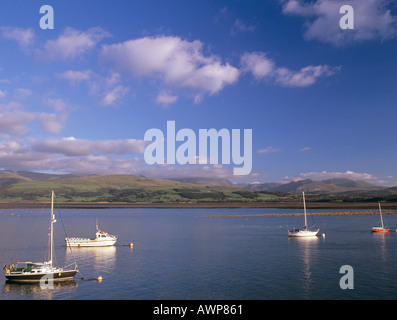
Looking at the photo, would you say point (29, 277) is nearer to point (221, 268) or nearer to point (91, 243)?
point (221, 268)

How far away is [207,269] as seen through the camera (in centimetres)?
6406

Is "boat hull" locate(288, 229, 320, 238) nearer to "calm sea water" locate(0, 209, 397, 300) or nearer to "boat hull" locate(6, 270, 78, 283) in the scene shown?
"calm sea water" locate(0, 209, 397, 300)

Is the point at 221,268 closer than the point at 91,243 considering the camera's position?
Yes

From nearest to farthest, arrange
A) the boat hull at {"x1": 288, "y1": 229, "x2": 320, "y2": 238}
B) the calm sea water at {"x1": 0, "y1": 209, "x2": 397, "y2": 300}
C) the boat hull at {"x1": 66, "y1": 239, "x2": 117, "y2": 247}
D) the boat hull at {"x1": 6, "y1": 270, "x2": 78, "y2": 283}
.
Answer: the calm sea water at {"x1": 0, "y1": 209, "x2": 397, "y2": 300} < the boat hull at {"x1": 6, "y1": 270, "x2": 78, "y2": 283} < the boat hull at {"x1": 66, "y1": 239, "x2": 117, "y2": 247} < the boat hull at {"x1": 288, "y1": 229, "x2": 320, "y2": 238}

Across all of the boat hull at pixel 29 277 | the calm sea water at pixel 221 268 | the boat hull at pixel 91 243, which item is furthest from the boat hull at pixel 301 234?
the boat hull at pixel 29 277

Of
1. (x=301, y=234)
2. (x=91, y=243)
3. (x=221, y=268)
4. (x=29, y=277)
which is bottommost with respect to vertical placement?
(x=301, y=234)

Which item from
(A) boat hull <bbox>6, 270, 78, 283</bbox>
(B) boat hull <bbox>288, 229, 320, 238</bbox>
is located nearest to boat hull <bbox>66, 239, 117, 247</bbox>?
(A) boat hull <bbox>6, 270, 78, 283</bbox>

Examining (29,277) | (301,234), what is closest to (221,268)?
(29,277)

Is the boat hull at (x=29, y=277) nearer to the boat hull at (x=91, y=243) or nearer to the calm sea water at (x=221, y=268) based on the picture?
the calm sea water at (x=221, y=268)

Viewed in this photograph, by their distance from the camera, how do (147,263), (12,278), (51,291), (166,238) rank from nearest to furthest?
(51,291), (12,278), (147,263), (166,238)
